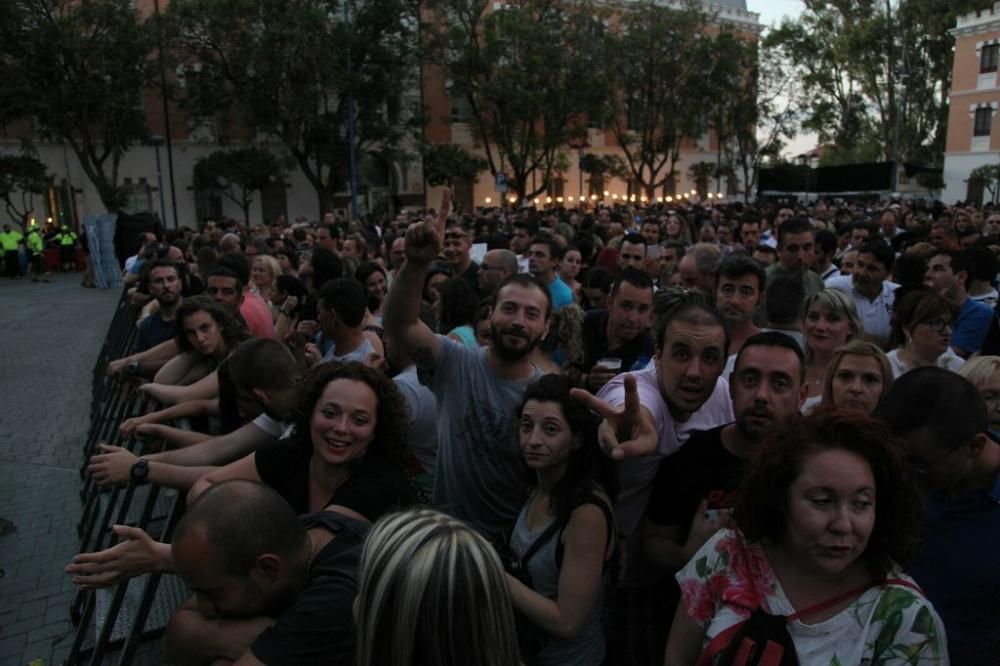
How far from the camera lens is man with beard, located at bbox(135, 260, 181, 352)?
5973 mm

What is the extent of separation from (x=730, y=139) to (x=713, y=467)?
48141mm

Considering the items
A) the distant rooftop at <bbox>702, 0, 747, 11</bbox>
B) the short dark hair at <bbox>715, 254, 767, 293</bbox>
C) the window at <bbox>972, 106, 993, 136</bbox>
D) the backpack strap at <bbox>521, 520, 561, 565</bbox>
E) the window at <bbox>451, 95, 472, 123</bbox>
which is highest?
the distant rooftop at <bbox>702, 0, 747, 11</bbox>

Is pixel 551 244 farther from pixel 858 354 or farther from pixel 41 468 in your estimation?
pixel 41 468

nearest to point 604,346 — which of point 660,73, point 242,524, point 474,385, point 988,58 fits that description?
point 474,385

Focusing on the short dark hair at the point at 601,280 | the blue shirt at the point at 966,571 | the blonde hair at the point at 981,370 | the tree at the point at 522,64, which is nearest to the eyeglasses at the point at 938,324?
the blonde hair at the point at 981,370

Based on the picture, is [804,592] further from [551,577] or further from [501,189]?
[501,189]

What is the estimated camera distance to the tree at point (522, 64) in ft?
110

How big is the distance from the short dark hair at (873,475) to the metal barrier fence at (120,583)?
196cm

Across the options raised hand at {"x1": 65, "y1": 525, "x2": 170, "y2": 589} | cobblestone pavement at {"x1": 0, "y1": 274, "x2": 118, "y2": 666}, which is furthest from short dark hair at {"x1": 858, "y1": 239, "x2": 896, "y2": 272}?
cobblestone pavement at {"x1": 0, "y1": 274, "x2": 118, "y2": 666}

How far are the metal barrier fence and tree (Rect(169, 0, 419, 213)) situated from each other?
2471cm

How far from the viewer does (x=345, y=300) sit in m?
4.15

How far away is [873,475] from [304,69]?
3105 cm

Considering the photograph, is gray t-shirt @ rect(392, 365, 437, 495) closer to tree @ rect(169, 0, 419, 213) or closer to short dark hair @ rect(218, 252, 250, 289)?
short dark hair @ rect(218, 252, 250, 289)

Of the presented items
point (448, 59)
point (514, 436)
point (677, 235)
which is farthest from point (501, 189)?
point (514, 436)
